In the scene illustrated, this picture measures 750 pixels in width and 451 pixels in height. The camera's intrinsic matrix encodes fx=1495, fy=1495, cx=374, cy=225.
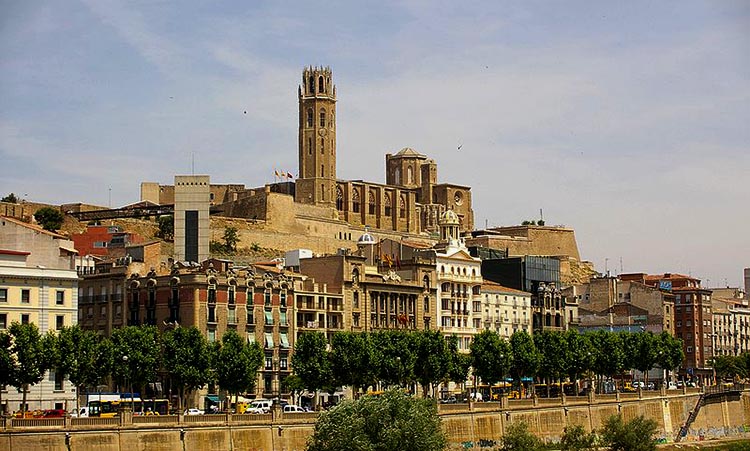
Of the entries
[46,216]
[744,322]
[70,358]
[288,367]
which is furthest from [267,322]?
[744,322]

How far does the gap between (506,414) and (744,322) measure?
82205 mm

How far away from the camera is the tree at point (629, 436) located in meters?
99.9

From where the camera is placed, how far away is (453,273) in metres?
139

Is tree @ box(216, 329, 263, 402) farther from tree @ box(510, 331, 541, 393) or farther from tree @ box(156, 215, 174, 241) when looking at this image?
tree @ box(156, 215, 174, 241)

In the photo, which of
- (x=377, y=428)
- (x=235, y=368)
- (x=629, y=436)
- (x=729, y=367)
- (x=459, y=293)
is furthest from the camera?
(x=729, y=367)

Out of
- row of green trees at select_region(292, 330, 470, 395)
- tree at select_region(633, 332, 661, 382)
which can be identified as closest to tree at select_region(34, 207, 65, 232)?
tree at select_region(633, 332, 661, 382)

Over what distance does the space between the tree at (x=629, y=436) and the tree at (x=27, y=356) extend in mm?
38825

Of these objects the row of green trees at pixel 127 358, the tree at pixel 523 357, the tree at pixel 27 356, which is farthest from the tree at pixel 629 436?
the tree at pixel 27 356

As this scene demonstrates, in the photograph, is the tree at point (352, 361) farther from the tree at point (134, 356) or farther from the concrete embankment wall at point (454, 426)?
the tree at point (134, 356)

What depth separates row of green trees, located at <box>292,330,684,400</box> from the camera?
10125 cm

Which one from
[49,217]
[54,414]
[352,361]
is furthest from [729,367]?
[54,414]

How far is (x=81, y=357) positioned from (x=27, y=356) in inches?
157

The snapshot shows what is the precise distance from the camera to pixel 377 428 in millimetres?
79312

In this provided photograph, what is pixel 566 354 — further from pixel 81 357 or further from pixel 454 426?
pixel 81 357
